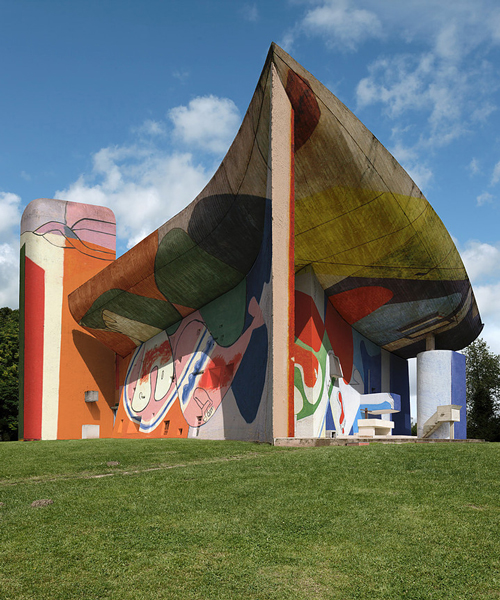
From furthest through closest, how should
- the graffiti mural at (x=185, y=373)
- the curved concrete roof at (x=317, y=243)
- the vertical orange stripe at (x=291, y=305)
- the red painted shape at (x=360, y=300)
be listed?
the red painted shape at (x=360, y=300) → the graffiti mural at (x=185, y=373) → the curved concrete roof at (x=317, y=243) → the vertical orange stripe at (x=291, y=305)

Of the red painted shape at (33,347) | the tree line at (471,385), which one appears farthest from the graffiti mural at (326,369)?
the tree line at (471,385)

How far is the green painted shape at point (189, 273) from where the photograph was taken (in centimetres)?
2192

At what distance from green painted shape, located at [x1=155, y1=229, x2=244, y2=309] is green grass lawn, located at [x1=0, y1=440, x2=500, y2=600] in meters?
14.1

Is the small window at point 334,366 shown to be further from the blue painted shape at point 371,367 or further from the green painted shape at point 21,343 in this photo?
the green painted shape at point 21,343

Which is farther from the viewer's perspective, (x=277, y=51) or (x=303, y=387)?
(x=303, y=387)

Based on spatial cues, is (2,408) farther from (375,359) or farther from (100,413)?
(375,359)

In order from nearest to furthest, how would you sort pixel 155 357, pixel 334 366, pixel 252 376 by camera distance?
pixel 252 376
pixel 334 366
pixel 155 357

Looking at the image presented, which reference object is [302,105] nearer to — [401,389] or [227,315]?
[227,315]

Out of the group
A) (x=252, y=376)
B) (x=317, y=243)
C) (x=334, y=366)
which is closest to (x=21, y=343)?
(x=252, y=376)

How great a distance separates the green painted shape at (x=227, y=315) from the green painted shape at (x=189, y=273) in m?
0.35

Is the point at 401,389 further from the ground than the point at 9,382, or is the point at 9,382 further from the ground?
the point at 9,382

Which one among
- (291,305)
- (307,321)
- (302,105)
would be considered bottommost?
(291,305)

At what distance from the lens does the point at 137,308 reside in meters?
27.3

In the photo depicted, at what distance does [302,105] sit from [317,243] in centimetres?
607
